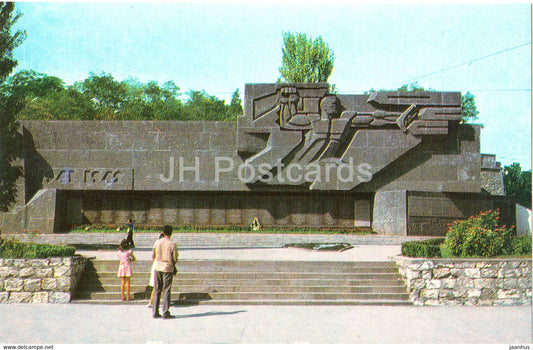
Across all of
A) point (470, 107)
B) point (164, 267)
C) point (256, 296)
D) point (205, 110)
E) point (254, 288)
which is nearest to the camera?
point (164, 267)

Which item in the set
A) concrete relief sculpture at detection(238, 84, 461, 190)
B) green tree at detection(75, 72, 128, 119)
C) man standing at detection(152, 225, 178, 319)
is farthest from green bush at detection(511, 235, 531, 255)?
green tree at detection(75, 72, 128, 119)

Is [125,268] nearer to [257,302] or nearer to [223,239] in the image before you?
[257,302]

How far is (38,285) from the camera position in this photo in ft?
40.9

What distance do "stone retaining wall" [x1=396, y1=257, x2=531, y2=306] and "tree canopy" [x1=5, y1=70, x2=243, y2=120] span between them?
41.7m

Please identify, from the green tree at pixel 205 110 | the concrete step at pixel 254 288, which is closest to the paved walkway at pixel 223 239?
the concrete step at pixel 254 288

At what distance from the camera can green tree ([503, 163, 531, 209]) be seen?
182 feet

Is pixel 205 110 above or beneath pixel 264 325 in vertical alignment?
above

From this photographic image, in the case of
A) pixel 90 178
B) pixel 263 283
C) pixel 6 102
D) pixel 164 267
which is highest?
pixel 6 102

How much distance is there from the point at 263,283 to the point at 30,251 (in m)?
5.91

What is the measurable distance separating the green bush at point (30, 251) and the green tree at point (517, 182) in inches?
2069

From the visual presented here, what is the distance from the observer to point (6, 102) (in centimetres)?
1861

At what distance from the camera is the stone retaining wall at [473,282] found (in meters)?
12.5

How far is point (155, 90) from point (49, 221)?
3959 centimetres

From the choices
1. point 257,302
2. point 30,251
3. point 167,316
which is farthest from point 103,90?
point 167,316
